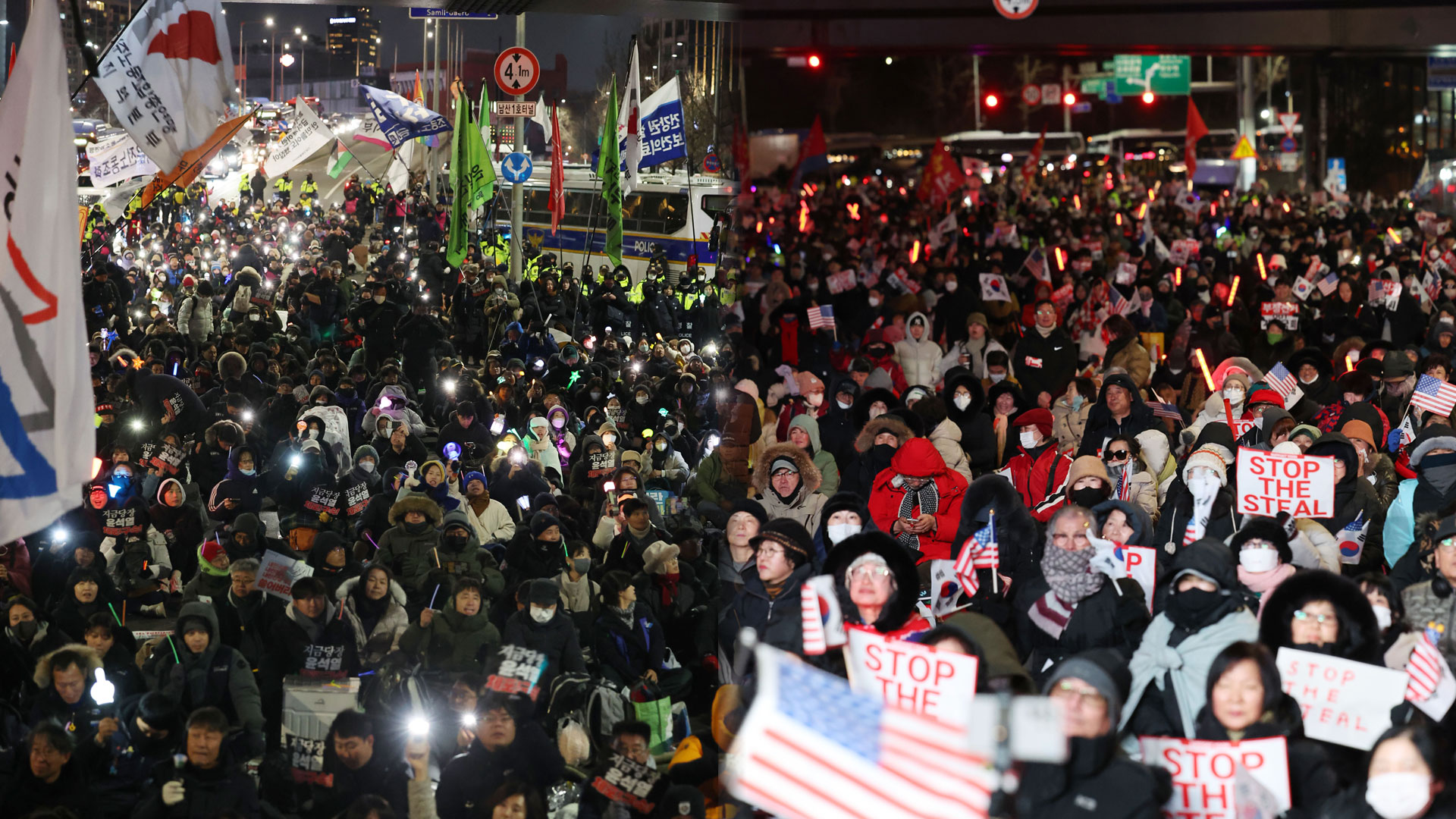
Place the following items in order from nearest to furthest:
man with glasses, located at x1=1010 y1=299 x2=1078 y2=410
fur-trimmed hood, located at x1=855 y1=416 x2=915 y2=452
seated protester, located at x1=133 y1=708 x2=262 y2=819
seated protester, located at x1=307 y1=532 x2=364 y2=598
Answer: seated protester, located at x1=133 y1=708 x2=262 y2=819 → seated protester, located at x1=307 y1=532 x2=364 y2=598 → fur-trimmed hood, located at x1=855 y1=416 x2=915 y2=452 → man with glasses, located at x1=1010 y1=299 x2=1078 y2=410

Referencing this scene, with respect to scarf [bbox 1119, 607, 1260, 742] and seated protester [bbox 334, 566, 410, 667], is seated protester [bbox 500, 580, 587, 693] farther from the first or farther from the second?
scarf [bbox 1119, 607, 1260, 742]

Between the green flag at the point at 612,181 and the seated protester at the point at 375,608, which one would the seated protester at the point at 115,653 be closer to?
→ the seated protester at the point at 375,608

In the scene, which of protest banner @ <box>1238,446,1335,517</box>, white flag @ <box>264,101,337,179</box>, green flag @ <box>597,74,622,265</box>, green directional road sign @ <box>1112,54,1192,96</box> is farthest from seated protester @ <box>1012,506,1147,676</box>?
green directional road sign @ <box>1112,54,1192,96</box>

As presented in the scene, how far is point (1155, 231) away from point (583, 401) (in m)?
16.4

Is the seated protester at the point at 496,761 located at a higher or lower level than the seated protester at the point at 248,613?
lower

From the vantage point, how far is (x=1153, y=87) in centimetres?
3316

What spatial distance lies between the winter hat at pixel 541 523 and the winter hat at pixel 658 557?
56cm

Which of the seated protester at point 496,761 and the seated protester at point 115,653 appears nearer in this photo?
the seated protester at point 496,761

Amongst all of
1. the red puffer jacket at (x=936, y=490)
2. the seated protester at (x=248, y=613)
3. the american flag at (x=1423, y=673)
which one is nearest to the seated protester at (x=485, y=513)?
the seated protester at (x=248, y=613)

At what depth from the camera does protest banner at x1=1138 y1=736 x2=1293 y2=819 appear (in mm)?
4414

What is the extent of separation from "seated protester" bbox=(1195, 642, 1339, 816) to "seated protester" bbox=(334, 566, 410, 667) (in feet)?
14.5

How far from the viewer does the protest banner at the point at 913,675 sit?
4.69m

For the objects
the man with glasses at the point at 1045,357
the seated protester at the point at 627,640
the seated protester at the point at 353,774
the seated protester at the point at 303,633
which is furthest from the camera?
the man with glasses at the point at 1045,357

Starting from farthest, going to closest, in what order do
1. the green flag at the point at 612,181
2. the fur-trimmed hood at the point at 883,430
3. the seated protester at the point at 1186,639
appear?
the green flag at the point at 612,181 < the fur-trimmed hood at the point at 883,430 < the seated protester at the point at 1186,639
